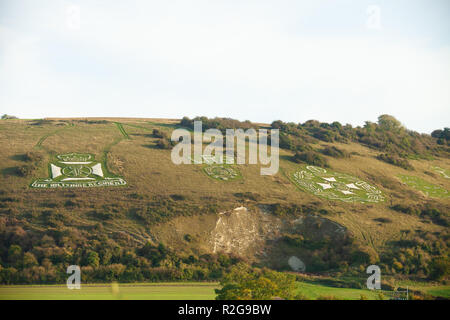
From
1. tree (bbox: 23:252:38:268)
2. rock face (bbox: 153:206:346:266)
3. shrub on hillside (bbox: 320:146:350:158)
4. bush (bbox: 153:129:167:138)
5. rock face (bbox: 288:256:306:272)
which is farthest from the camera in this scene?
bush (bbox: 153:129:167:138)

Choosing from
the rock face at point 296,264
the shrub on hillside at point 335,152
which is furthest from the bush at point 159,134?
the rock face at point 296,264

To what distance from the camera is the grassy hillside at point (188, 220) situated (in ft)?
107

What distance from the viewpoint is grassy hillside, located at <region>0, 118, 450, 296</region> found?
→ 32719 millimetres

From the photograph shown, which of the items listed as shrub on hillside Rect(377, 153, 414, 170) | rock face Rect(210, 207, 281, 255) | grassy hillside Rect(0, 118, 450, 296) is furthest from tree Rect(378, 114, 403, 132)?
rock face Rect(210, 207, 281, 255)

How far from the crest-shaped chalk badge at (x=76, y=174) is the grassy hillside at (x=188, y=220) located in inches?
42.4

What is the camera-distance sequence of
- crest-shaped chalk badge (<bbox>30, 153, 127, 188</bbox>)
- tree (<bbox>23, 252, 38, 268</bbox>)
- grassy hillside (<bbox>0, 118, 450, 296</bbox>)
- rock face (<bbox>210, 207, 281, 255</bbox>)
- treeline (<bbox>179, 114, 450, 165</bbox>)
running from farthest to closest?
treeline (<bbox>179, 114, 450, 165</bbox>), crest-shaped chalk badge (<bbox>30, 153, 127, 188</bbox>), rock face (<bbox>210, 207, 281, 255</bbox>), grassy hillside (<bbox>0, 118, 450, 296</bbox>), tree (<bbox>23, 252, 38, 268</bbox>)

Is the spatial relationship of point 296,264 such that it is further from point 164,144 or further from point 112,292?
point 164,144

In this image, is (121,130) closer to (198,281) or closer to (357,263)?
(198,281)

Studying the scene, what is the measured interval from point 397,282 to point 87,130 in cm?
5389

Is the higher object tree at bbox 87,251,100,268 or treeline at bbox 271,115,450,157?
treeline at bbox 271,115,450,157

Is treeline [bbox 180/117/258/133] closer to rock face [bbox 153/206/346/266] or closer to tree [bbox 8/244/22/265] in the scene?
rock face [bbox 153/206/346/266]

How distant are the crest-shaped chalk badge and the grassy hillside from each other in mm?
1076

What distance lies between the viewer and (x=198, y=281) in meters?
31.0
